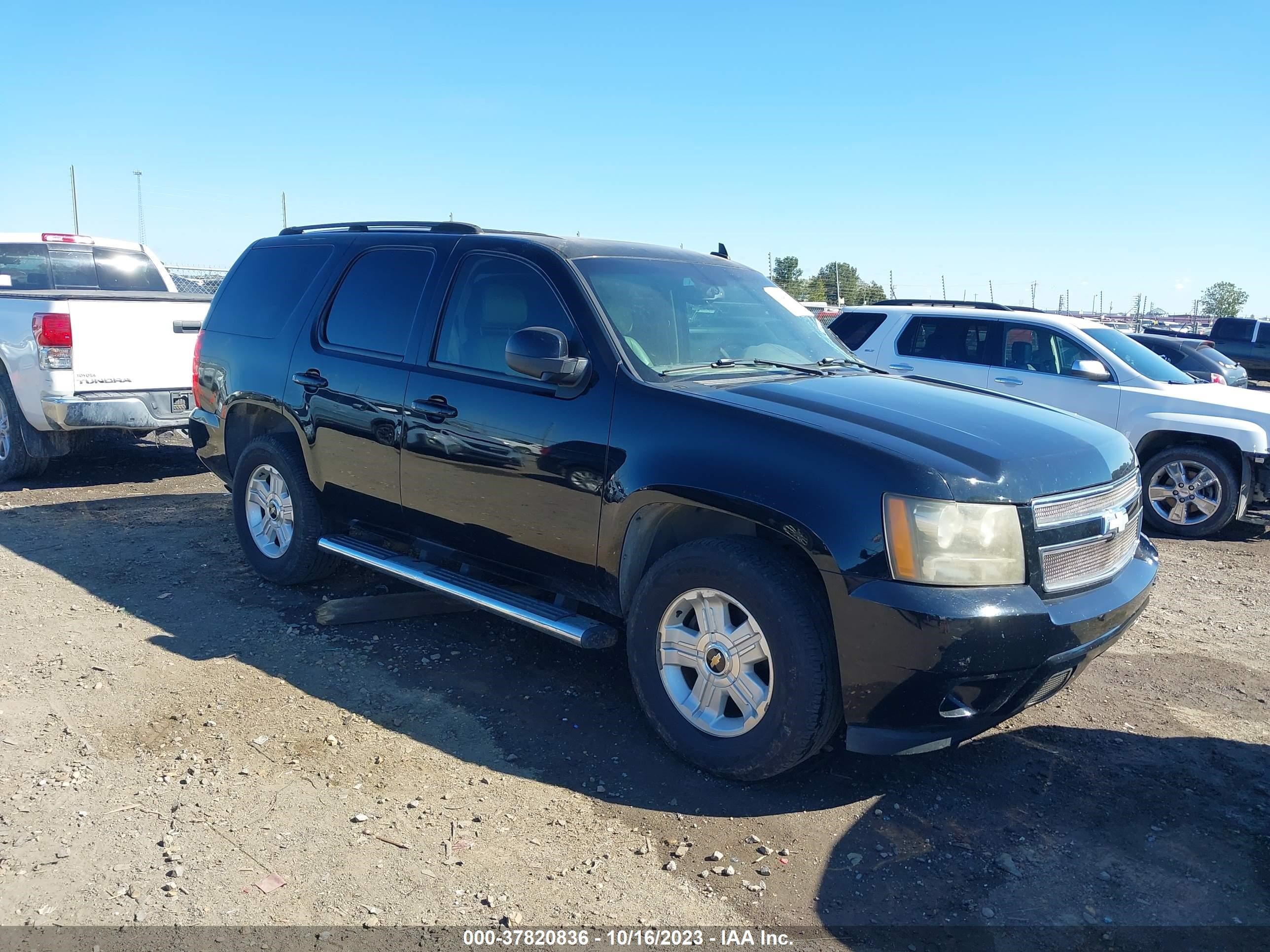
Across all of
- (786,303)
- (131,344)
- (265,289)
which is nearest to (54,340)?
(131,344)

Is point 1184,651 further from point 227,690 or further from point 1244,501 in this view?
point 227,690

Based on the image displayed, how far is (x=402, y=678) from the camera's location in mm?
4527

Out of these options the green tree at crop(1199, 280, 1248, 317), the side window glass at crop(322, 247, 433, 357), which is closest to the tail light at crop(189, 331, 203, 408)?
the side window glass at crop(322, 247, 433, 357)

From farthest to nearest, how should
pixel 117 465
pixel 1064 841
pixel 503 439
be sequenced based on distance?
pixel 117 465, pixel 503 439, pixel 1064 841

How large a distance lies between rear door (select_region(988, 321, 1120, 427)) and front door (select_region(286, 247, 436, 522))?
5.77m

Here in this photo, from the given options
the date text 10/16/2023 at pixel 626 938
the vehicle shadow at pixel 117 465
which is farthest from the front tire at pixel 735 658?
the vehicle shadow at pixel 117 465

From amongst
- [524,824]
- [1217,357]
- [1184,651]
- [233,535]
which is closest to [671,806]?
[524,824]

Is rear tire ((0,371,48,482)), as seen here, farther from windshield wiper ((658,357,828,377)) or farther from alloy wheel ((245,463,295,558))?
windshield wiper ((658,357,828,377))

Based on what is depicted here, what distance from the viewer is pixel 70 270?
10258 mm

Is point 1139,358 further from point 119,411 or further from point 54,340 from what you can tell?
point 54,340

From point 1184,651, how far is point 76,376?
25.9 ft

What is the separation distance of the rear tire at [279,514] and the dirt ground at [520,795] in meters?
0.29

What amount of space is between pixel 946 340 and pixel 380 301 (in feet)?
19.9

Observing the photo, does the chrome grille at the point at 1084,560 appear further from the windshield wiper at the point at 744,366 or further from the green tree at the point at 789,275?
the green tree at the point at 789,275
